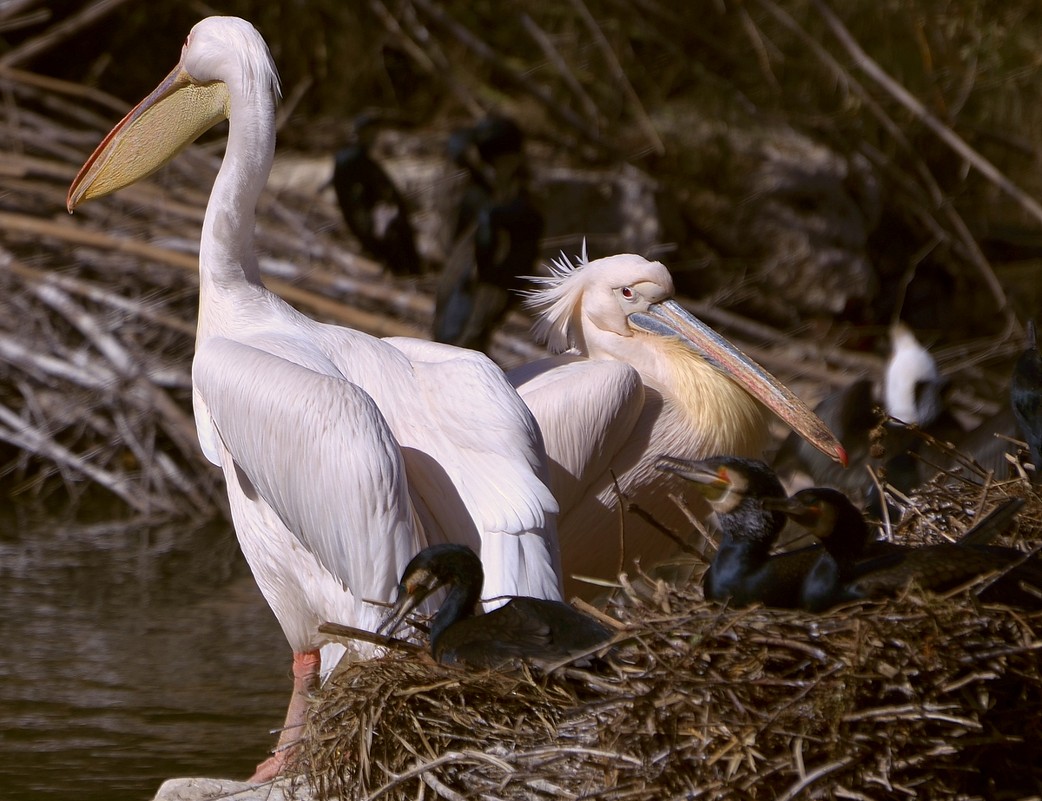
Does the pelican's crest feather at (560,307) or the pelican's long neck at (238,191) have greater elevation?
the pelican's long neck at (238,191)

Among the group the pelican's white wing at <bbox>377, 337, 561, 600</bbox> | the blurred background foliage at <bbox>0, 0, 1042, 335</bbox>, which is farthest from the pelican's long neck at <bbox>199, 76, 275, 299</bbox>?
the blurred background foliage at <bbox>0, 0, 1042, 335</bbox>

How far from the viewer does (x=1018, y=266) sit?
10.5m

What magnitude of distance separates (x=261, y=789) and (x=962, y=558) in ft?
5.49

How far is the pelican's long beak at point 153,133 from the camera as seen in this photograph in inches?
174

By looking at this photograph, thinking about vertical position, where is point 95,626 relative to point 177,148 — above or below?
below

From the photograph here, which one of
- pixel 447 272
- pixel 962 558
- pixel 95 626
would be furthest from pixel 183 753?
pixel 447 272

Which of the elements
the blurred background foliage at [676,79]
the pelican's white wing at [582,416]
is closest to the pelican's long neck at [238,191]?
the pelican's white wing at [582,416]

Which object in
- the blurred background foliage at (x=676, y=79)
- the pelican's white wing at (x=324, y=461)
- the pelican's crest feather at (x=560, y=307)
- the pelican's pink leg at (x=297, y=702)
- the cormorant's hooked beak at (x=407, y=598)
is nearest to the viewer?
the cormorant's hooked beak at (x=407, y=598)

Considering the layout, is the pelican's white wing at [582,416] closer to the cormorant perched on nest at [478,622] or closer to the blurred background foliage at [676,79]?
the cormorant perched on nest at [478,622]

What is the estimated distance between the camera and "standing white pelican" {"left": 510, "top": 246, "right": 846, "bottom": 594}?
4.20 m

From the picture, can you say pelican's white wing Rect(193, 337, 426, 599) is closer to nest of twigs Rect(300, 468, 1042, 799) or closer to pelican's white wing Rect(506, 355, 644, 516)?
nest of twigs Rect(300, 468, 1042, 799)

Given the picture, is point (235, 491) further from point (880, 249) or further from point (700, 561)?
point (880, 249)

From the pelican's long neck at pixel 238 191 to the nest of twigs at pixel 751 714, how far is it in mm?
1527

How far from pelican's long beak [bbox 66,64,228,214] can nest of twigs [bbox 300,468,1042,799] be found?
2.09m
